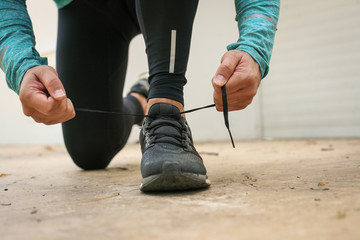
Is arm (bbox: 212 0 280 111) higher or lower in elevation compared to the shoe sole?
higher

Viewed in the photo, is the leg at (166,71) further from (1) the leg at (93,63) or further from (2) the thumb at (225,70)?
(1) the leg at (93,63)

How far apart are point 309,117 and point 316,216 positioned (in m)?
2.83

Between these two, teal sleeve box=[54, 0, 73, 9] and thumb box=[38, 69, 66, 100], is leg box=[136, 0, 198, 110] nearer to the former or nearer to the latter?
thumb box=[38, 69, 66, 100]

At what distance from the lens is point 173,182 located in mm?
695

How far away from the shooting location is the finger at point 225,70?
676mm

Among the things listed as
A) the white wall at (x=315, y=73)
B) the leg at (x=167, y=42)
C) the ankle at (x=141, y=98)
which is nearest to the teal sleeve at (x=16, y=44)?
the leg at (x=167, y=42)

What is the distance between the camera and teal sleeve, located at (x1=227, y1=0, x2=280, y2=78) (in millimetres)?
766

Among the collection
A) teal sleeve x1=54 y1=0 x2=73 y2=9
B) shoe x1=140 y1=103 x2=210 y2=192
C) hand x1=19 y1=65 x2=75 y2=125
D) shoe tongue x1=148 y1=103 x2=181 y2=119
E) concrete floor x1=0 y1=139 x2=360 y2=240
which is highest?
teal sleeve x1=54 y1=0 x2=73 y2=9

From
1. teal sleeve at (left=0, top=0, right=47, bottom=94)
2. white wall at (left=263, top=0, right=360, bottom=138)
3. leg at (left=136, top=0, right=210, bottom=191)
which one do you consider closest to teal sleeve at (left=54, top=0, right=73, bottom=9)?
teal sleeve at (left=0, top=0, right=47, bottom=94)

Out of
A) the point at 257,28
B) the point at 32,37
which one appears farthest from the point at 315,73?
the point at 32,37

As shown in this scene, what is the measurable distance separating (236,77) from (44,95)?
1.34 feet

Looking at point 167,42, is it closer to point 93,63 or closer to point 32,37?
point 32,37

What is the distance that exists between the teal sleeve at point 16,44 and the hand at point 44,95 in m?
0.05

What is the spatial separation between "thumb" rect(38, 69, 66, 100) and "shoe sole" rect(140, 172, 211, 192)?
10.0 inches
